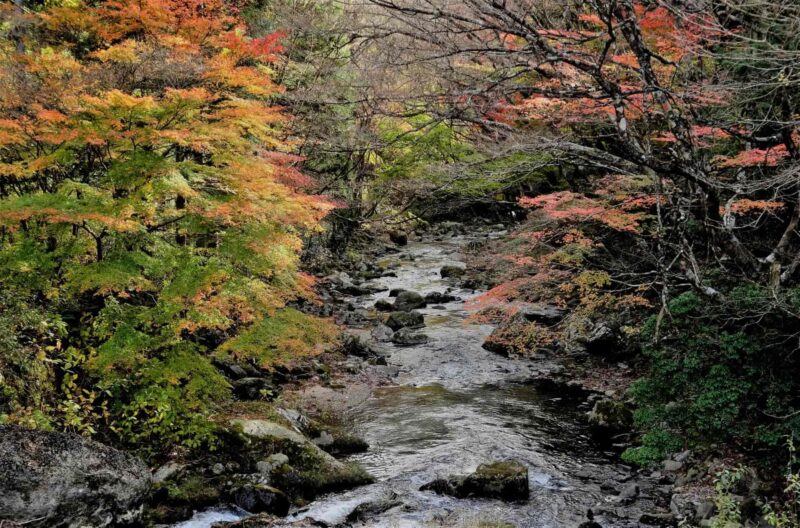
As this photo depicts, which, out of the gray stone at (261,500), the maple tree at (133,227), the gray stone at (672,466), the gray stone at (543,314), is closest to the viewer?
the maple tree at (133,227)

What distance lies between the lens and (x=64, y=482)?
5.90 meters

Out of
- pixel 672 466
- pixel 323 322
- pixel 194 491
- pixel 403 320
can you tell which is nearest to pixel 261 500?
pixel 194 491

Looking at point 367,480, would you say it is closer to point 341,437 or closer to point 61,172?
point 341,437

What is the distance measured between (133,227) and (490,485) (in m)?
6.01

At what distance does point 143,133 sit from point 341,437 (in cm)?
597

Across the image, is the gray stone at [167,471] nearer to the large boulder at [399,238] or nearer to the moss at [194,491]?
the moss at [194,491]

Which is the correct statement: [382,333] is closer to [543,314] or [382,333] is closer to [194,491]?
[543,314]

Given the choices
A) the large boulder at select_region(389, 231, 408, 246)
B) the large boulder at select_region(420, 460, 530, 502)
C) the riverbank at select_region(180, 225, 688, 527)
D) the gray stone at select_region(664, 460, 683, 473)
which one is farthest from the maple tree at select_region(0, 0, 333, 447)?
the large boulder at select_region(389, 231, 408, 246)

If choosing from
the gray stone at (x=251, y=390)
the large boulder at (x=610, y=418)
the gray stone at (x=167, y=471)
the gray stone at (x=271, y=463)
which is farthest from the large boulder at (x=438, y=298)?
the gray stone at (x=167, y=471)

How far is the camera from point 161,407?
308 inches

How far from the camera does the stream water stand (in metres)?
7.62

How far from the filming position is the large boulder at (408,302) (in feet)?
63.4

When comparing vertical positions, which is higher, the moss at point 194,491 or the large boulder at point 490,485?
the large boulder at point 490,485

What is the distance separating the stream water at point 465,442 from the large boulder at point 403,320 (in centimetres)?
120
